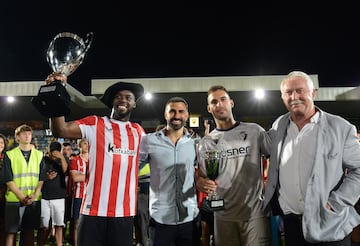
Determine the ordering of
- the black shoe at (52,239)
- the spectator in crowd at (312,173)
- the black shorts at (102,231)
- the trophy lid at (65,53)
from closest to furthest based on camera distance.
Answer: the spectator in crowd at (312,173) → the black shorts at (102,231) → the trophy lid at (65,53) → the black shoe at (52,239)

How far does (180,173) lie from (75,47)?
4.94 feet

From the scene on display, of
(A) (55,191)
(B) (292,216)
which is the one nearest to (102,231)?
(B) (292,216)

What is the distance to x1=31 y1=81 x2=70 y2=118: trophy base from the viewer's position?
92.3 inches

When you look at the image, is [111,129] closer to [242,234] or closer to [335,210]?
[242,234]

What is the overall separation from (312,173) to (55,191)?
15.8 ft

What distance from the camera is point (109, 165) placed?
287 centimetres

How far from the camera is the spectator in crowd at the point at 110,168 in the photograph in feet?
8.87

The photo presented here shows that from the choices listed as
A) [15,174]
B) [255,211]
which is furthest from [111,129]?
[15,174]

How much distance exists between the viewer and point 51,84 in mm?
2434

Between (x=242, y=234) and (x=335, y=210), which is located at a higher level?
(x=335, y=210)

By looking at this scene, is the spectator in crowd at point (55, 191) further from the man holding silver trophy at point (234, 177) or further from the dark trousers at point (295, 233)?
the dark trousers at point (295, 233)

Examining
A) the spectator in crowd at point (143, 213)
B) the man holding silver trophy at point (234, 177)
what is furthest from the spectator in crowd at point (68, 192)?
the man holding silver trophy at point (234, 177)

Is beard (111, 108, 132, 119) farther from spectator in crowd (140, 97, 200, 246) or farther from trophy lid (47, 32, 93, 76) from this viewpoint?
trophy lid (47, 32, 93, 76)

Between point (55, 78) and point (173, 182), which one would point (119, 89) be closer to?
point (55, 78)
